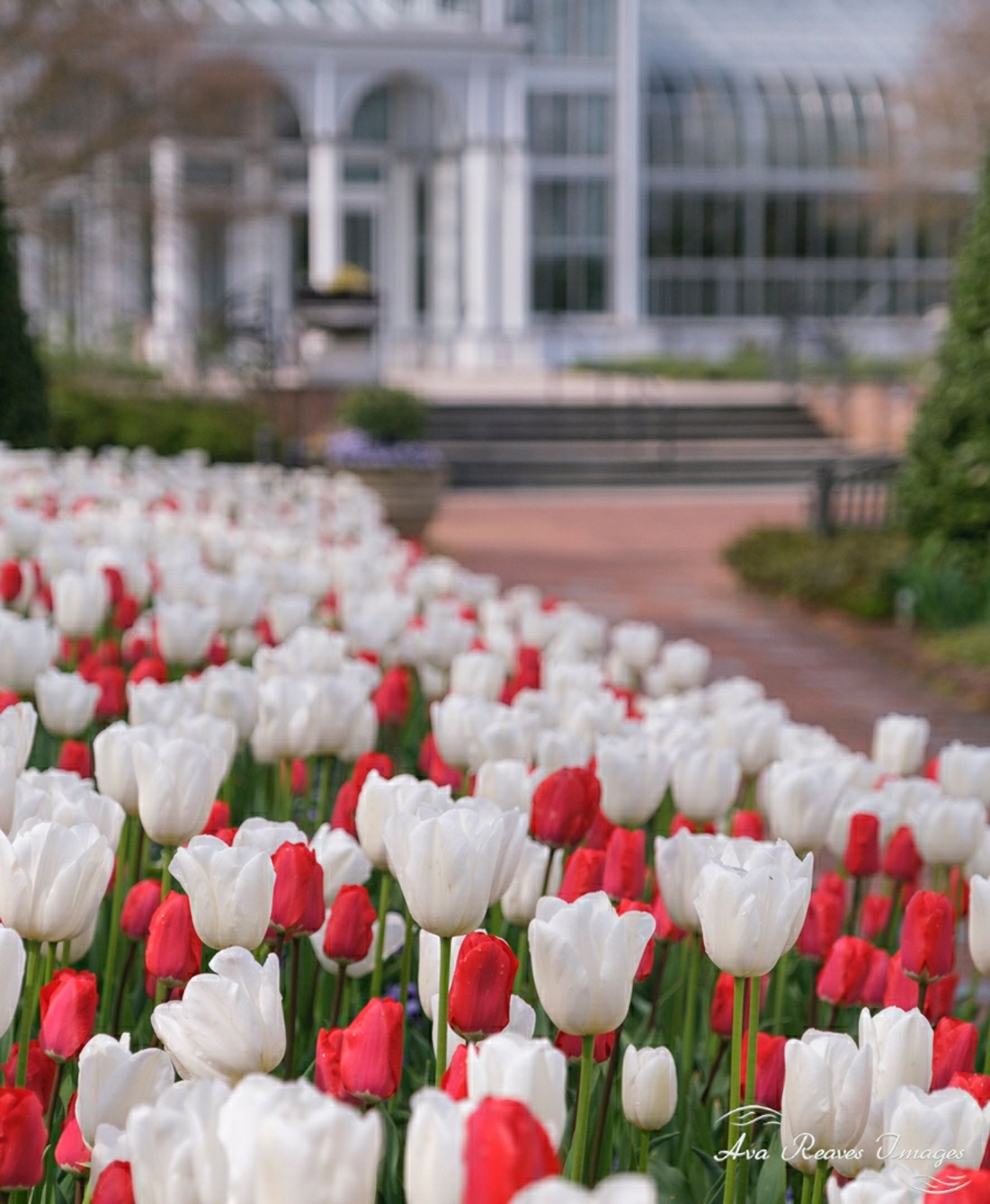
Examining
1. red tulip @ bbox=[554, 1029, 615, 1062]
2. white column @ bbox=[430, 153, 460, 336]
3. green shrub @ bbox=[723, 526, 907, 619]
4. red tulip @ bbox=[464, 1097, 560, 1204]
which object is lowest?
green shrub @ bbox=[723, 526, 907, 619]

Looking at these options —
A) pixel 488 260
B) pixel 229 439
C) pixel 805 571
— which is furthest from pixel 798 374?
pixel 805 571

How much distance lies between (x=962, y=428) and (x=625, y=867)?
25.2ft

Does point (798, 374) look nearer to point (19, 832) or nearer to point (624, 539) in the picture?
point (624, 539)

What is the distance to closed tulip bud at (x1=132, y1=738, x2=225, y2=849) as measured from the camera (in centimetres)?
192

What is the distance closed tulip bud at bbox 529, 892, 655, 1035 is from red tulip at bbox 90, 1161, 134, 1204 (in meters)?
0.35

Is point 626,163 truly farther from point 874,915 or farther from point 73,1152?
point 73,1152

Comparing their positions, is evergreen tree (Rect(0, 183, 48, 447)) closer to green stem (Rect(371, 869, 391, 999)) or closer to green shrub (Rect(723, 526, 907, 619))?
green shrub (Rect(723, 526, 907, 619))

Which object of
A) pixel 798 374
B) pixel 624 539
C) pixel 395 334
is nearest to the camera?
pixel 624 539

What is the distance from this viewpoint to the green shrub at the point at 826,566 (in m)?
10.0

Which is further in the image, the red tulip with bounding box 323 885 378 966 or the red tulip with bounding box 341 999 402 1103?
the red tulip with bounding box 323 885 378 966

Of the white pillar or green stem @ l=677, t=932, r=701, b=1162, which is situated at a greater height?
the white pillar

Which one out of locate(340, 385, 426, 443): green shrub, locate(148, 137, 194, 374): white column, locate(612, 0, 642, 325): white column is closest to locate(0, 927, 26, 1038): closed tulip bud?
locate(340, 385, 426, 443): green shrub

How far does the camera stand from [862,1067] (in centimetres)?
136

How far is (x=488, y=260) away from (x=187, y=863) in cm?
2837
